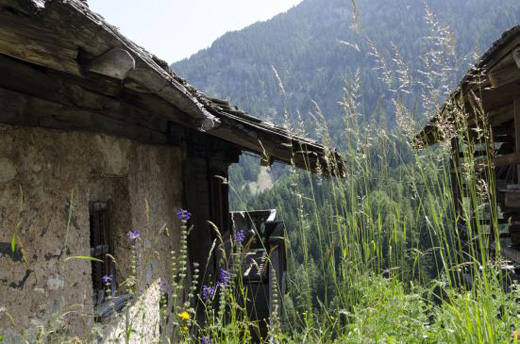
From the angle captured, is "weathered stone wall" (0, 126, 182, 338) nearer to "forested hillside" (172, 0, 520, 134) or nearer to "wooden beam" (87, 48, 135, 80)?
"wooden beam" (87, 48, 135, 80)

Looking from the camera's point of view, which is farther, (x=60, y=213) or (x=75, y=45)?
(x=60, y=213)

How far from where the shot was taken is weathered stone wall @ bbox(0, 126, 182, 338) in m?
2.34

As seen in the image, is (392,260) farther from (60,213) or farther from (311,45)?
(311,45)

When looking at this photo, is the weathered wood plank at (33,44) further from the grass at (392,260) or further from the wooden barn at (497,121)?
the wooden barn at (497,121)

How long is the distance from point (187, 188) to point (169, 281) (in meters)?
0.93

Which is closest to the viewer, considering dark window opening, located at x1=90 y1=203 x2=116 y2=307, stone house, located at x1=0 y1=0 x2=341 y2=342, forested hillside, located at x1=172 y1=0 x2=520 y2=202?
stone house, located at x1=0 y1=0 x2=341 y2=342

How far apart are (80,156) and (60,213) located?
43 cm

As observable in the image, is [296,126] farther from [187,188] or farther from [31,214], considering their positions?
[187,188]

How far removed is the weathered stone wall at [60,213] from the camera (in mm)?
2336

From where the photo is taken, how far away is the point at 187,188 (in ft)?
16.6

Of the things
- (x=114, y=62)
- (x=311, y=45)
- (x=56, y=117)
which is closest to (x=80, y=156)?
(x=56, y=117)

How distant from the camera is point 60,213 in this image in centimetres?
279

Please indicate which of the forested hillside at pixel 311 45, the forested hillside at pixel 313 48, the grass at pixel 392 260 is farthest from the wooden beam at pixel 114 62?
the forested hillside at pixel 311 45

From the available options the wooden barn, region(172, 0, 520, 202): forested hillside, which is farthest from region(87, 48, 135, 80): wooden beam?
region(172, 0, 520, 202): forested hillside
